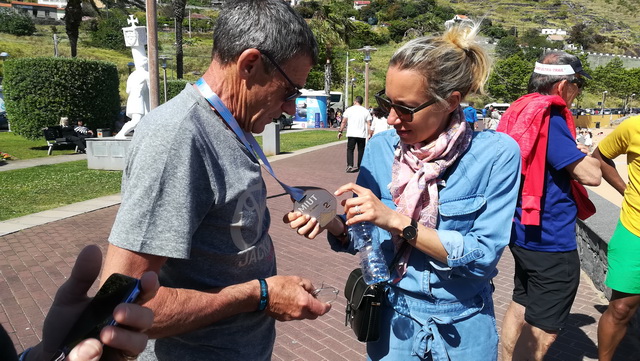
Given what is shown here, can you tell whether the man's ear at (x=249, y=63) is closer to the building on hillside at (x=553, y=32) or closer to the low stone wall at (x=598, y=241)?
the low stone wall at (x=598, y=241)

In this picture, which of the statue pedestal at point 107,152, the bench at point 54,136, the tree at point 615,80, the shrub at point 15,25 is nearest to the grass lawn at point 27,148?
the bench at point 54,136

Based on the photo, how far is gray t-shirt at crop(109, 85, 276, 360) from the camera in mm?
1229

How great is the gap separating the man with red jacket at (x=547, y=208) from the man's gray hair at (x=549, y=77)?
3 centimetres

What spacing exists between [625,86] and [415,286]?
8125 cm

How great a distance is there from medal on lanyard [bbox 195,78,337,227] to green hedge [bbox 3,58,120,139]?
1834 centimetres

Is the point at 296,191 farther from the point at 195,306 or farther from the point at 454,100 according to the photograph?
the point at 454,100

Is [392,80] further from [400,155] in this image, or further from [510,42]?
[510,42]

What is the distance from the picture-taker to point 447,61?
5.88 feet

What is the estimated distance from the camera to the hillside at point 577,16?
134625 mm

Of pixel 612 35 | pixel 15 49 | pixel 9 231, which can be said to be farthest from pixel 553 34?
pixel 9 231

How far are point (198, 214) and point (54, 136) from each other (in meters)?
17.4

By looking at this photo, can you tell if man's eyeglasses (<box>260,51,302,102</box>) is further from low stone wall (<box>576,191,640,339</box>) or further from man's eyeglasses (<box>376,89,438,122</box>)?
low stone wall (<box>576,191,640,339</box>)

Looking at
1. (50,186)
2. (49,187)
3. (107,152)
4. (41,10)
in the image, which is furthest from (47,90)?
(41,10)

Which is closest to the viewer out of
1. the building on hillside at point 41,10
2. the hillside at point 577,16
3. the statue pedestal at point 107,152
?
the statue pedestal at point 107,152
